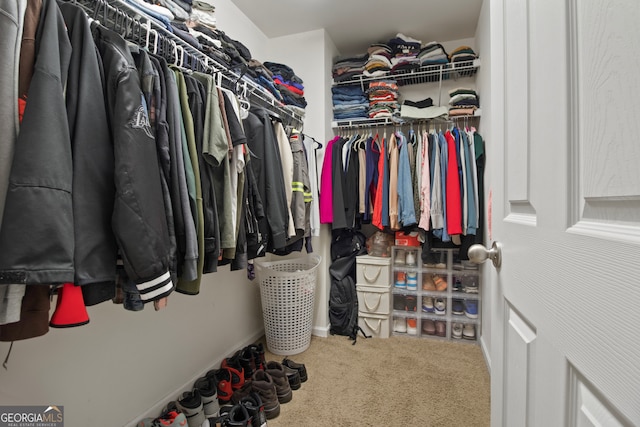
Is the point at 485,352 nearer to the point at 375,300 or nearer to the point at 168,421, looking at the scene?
the point at 375,300

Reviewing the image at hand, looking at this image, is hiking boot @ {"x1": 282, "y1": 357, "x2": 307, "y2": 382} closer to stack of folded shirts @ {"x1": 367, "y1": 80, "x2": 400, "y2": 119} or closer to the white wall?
the white wall

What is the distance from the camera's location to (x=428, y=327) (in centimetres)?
224

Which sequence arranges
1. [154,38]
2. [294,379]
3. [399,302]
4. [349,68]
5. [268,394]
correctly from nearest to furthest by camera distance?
[154,38] < [268,394] < [294,379] < [399,302] < [349,68]

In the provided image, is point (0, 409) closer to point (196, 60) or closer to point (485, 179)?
point (196, 60)

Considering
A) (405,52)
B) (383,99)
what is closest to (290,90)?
(383,99)

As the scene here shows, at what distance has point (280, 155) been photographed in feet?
5.45

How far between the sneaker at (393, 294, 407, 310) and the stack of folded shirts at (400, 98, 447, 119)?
56.1 inches

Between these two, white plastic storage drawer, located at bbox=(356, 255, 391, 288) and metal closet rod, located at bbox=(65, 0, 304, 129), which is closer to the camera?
metal closet rod, located at bbox=(65, 0, 304, 129)

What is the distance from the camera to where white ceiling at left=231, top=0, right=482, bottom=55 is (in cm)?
202

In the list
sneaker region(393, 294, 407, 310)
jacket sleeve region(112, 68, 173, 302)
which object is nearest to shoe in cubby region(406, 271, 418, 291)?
sneaker region(393, 294, 407, 310)

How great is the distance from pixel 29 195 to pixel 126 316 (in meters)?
0.91

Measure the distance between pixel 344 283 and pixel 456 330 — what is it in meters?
0.91

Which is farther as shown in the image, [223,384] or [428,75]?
[428,75]

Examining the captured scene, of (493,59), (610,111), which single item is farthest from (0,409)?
(493,59)
